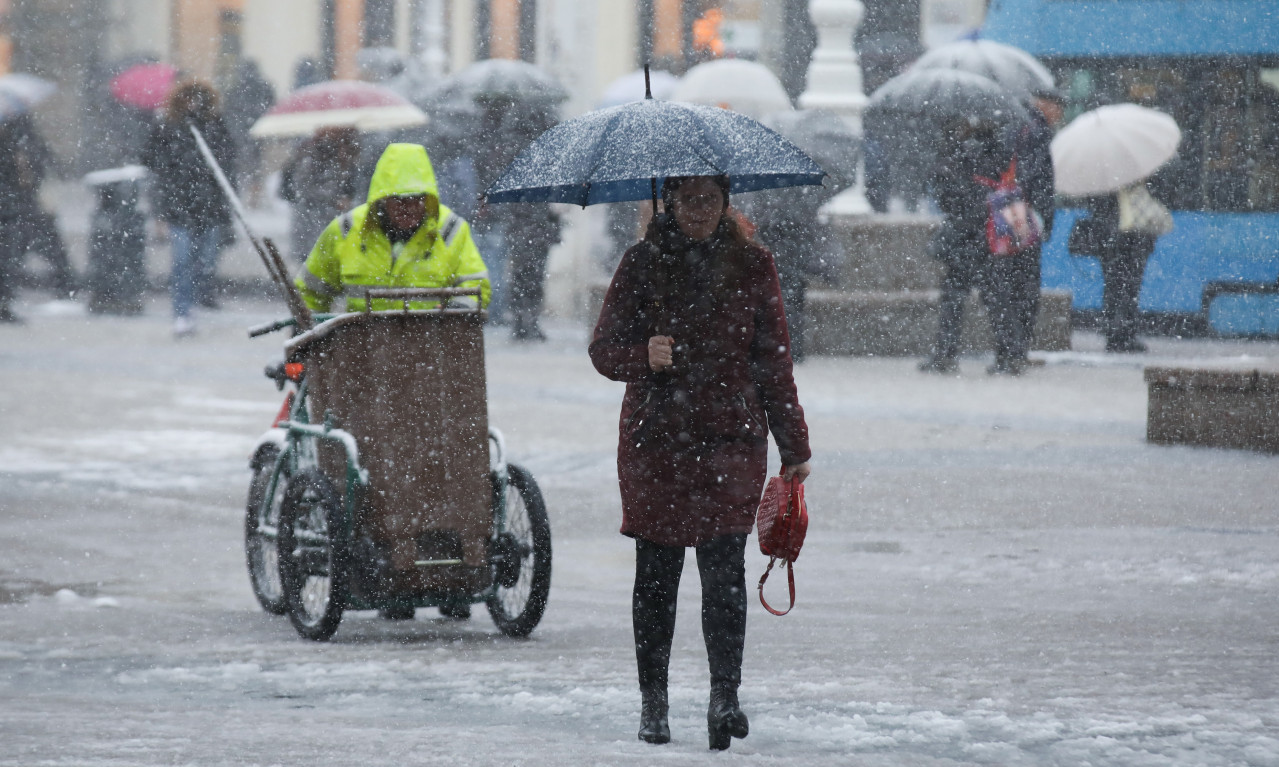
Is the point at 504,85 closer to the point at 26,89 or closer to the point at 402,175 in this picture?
the point at 26,89

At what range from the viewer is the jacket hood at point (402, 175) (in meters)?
6.93

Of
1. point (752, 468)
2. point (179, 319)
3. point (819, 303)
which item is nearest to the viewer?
point (752, 468)

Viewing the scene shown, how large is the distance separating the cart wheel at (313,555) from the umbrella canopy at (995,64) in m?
10.7

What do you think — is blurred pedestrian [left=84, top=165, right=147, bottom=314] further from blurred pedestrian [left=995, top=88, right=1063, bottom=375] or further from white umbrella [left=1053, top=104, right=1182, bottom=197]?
blurred pedestrian [left=995, top=88, right=1063, bottom=375]

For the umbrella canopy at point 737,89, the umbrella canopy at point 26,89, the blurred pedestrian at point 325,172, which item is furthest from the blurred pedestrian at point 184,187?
the umbrella canopy at point 737,89

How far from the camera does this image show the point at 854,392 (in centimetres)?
1441

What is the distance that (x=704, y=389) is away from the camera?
5199mm

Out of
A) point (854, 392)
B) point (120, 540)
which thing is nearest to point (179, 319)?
point (854, 392)

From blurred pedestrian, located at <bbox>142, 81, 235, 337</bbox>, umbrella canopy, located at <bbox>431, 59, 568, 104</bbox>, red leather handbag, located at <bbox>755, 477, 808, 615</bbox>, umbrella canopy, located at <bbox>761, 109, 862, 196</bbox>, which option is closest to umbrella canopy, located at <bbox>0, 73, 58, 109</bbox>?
blurred pedestrian, located at <bbox>142, 81, 235, 337</bbox>

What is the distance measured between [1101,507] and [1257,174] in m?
10.9

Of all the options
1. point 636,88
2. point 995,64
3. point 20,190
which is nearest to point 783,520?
point 995,64

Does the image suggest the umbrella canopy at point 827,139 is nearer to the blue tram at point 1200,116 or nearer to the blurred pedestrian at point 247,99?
the blue tram at point 1200,116

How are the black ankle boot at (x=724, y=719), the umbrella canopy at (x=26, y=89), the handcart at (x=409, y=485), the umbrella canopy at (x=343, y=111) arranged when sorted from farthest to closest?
the umbrella canopy at (x=26, y=89) < the umbrella canopy at (x=343, y=111) < the handcart at (x=409, y=485) < the black ankle boot at (x=724, y=719)

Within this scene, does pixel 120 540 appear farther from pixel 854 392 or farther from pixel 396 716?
pixel 854 392
